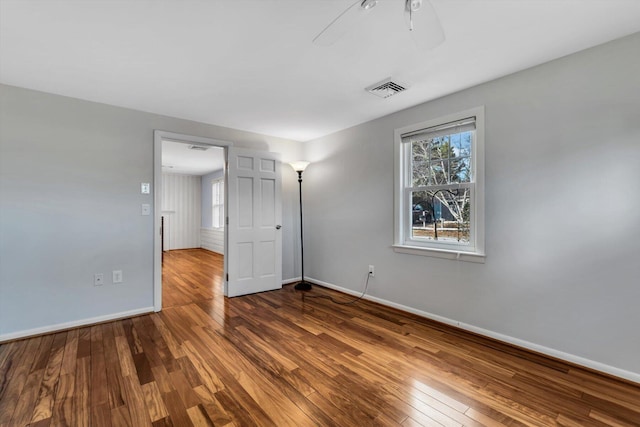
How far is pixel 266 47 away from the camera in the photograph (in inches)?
77.8

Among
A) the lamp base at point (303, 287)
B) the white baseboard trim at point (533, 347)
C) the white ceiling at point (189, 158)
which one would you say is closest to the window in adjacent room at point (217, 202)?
the white ceiling at point (189, 158)

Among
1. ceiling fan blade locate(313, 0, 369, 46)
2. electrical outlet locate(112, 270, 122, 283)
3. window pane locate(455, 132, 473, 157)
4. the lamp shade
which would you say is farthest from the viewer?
the lamp shade

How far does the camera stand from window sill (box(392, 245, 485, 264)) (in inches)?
101

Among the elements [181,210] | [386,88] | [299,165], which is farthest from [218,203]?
[386,88]

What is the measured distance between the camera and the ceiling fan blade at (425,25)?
51.1 inches

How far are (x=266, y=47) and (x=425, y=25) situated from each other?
1.13 meters

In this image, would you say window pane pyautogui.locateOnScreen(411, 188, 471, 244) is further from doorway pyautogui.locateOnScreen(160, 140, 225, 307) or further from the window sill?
doorway pyautogui.locateOnScreen(160, 140, 225, 307)

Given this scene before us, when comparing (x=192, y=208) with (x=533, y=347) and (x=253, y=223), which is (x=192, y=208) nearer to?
(x=253, y=223)

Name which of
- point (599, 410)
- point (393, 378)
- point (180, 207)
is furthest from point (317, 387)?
point (180, 207)

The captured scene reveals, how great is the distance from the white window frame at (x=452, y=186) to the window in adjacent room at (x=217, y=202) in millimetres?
5843

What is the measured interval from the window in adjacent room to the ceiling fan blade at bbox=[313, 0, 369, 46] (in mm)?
6858

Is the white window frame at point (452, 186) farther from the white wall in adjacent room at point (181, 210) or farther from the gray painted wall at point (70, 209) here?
the white wall in adjacent room at point (181, 210)

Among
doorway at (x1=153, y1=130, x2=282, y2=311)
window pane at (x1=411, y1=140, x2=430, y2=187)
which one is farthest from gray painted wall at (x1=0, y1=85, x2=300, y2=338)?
window pane at (x1=411, y1=140, x2=430, y2=187)

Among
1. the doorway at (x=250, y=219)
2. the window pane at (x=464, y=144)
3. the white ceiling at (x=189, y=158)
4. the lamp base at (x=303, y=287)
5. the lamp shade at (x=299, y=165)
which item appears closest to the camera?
the window pane at (x=464, y=144)
